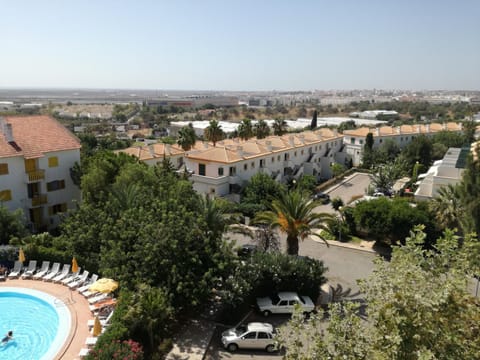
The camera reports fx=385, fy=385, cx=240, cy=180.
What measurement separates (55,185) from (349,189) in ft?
126

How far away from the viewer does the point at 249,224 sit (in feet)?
128

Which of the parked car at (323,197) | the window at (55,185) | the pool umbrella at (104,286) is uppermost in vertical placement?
the window at (55,185)

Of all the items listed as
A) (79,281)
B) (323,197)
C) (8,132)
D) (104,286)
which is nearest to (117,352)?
(104,286)

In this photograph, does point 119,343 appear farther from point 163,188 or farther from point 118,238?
point 163,188

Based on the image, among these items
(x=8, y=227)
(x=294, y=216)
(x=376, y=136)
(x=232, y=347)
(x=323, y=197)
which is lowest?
(x=323, y=197)

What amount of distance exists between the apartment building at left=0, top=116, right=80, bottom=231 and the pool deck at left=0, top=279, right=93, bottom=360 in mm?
10515

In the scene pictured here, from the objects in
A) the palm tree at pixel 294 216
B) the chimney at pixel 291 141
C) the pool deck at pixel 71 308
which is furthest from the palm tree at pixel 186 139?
the pool deck at pixel 71 308

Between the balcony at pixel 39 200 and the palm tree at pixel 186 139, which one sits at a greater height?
the palm tree at pixel 186 139

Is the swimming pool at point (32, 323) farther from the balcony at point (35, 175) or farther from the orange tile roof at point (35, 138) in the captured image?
the orange tile roof at point (35, 138)

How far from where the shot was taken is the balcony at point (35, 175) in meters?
33.1

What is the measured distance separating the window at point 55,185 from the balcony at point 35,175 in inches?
41.0

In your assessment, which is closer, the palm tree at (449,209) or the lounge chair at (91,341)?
the lounge chair at (91,341)

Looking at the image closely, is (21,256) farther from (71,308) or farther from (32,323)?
(71,308)

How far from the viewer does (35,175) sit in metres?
33.5
